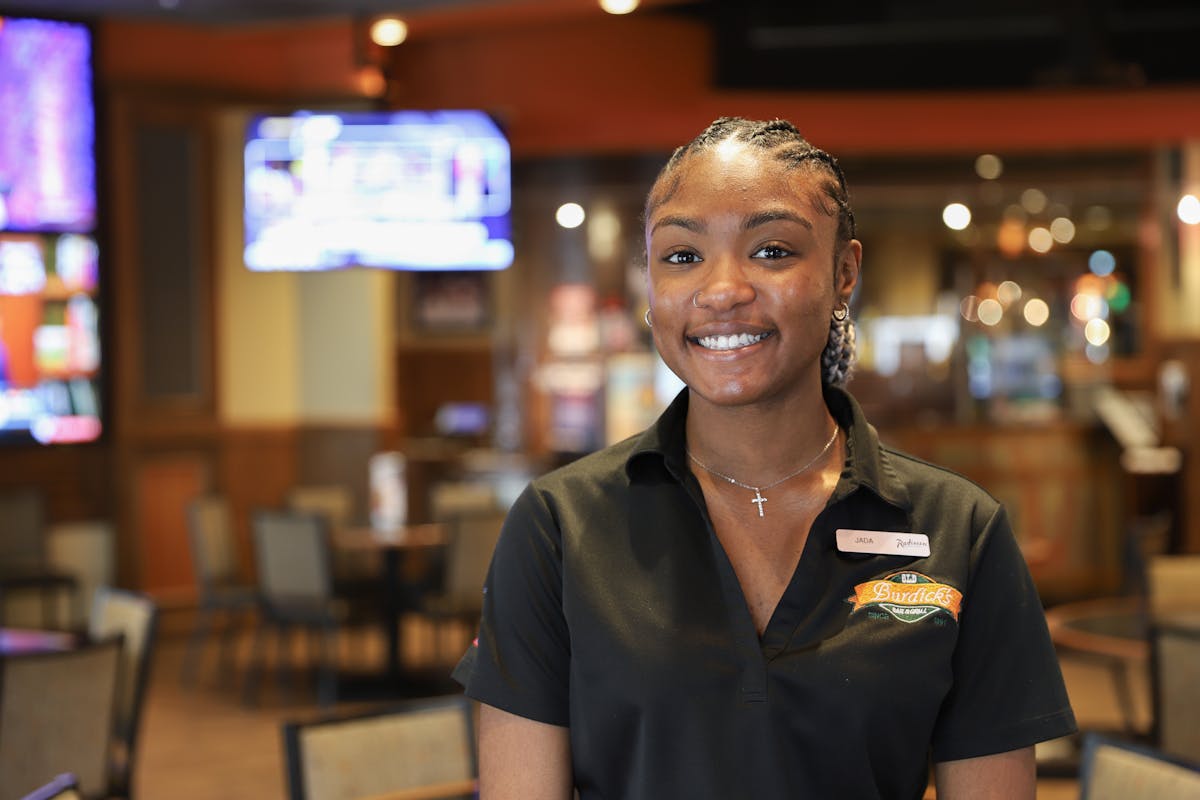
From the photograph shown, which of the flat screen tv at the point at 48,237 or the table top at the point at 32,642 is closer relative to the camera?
the table top at the point at 32,642

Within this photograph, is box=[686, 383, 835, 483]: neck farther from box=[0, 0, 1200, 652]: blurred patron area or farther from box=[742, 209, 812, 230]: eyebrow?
box=[0, 0, 1200, 652]: blurred patron area

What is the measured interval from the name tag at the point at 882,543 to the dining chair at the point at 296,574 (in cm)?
545

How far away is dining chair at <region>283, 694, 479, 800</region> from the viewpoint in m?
2.97

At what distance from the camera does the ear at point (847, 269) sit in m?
1.46

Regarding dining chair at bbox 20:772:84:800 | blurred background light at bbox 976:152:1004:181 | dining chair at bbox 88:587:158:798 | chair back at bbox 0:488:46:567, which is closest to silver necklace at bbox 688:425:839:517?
dining chair at bbox 20:772:84:800

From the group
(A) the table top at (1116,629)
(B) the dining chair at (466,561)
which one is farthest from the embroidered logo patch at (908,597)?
(B) the dining chair at (466,561)

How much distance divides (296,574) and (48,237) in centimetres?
258

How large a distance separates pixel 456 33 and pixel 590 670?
7653 millimetres

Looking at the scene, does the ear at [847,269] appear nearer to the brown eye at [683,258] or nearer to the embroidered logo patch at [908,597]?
the brown eye at [683,258]

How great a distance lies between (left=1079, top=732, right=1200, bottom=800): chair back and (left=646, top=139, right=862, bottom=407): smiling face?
154 cm

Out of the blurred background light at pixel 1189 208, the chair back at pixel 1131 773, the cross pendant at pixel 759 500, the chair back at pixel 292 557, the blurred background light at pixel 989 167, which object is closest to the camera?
the cross pendant at pixel 759 500

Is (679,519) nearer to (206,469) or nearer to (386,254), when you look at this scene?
(386,254)

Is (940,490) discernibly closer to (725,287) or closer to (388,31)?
(725,287)

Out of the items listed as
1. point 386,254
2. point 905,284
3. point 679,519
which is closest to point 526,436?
point 905,284
